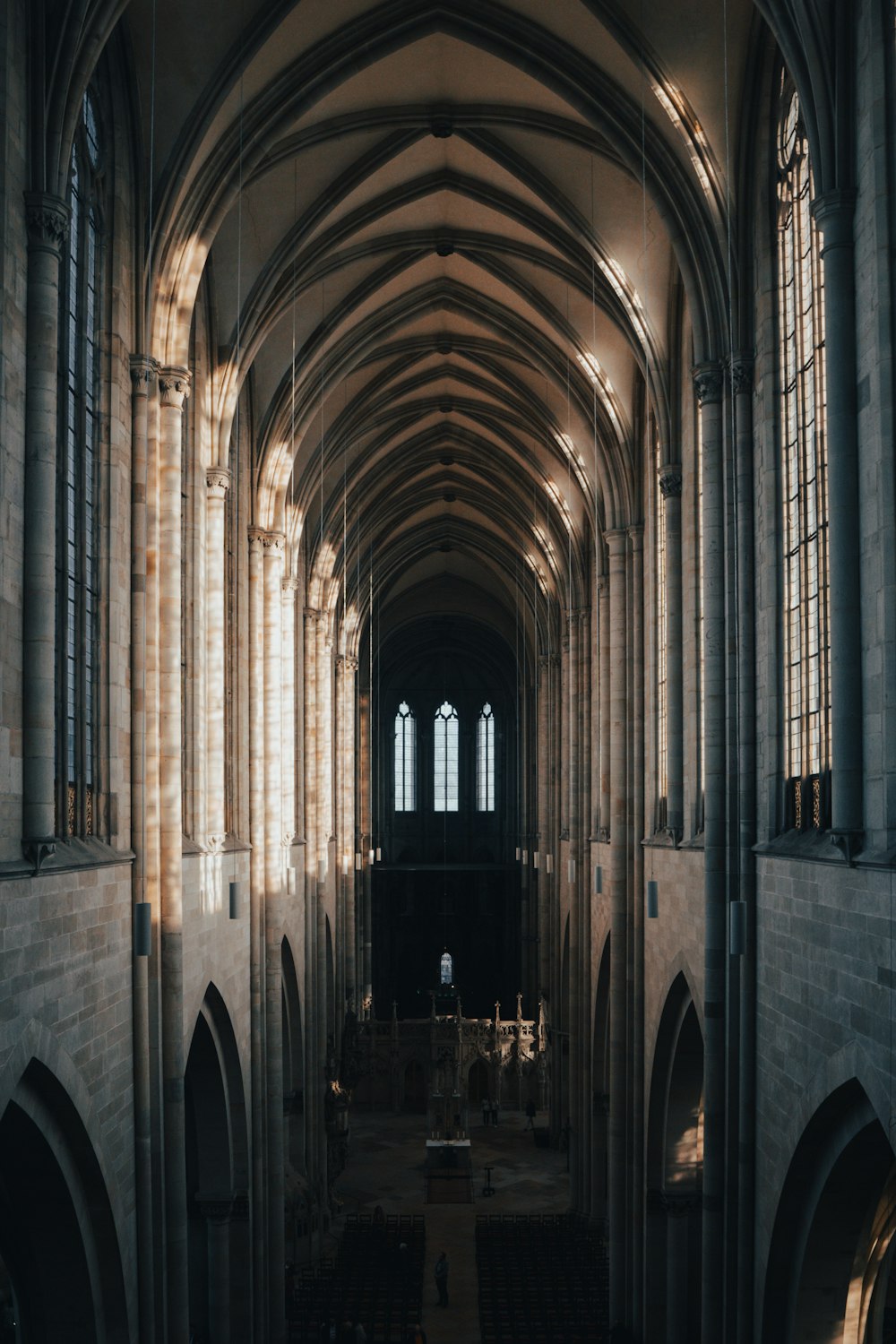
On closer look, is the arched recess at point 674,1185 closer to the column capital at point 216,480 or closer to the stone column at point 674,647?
the stone column at point 674,647

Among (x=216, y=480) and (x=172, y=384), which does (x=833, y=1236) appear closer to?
(x=172, y=384)

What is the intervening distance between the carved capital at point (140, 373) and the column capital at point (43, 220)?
4690 mm

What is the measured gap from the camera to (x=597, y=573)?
116 feet

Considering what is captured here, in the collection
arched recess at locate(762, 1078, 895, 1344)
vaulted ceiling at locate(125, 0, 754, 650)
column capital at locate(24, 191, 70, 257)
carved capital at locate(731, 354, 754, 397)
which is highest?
vaulted ceiling at locate(125, 0, 754, 650)

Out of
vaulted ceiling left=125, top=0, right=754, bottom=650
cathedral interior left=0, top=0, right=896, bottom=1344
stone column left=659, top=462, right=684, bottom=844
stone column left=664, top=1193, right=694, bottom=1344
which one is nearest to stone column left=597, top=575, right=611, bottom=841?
cathedral interior left=0, top=0, right=896, bottom=1344

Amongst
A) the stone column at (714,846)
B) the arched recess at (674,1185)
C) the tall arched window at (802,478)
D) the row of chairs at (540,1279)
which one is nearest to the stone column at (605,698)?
the arched recess at (674,1185)

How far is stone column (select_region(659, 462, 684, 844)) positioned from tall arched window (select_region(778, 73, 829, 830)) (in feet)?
21.8

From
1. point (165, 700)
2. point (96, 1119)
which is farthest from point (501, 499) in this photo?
point (96, 1119)

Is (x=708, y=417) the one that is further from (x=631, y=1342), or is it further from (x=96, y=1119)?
(x=631, y=1342)

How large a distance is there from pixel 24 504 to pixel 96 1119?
7.04m

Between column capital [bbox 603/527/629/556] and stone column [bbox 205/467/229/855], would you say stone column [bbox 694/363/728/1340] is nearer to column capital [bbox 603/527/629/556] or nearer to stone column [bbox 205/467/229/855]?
stone column [bbox 205/467/229/855]

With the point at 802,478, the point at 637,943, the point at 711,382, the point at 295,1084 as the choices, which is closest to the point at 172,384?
the point at 711,382

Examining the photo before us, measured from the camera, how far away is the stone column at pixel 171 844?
1914 centimetres

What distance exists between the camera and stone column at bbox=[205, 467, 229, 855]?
82.7 ft
